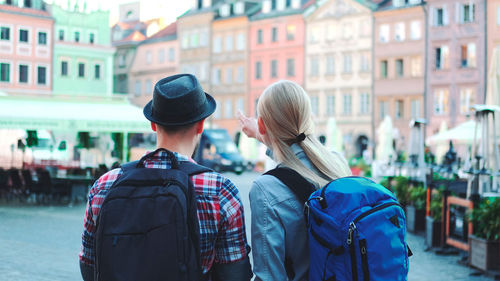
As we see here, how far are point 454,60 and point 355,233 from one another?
45.5 m

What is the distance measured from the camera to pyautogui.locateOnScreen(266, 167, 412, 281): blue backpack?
2.53 m

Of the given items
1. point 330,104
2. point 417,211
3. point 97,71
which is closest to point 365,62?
point 330,104

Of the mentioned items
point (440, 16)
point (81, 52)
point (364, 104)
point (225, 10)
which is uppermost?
point (225, 10)

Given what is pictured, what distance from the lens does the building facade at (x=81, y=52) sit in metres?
54.2

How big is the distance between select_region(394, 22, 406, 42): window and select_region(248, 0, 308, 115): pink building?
26.2ft

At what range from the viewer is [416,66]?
48469 mm

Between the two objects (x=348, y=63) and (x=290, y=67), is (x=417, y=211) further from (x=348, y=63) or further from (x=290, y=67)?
(x=290, y=67)

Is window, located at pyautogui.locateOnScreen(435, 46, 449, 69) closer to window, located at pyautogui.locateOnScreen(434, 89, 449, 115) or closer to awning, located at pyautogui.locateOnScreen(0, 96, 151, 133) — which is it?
window, located at pyautogui.locateOnScreen(434, 89, 449, 115)

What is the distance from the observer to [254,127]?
343cm

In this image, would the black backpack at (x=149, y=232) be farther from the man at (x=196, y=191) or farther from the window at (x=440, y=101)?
the window at (x=440, y=101)

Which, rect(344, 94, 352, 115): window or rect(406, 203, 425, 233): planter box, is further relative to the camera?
rect(344, 94, 352, 115): window

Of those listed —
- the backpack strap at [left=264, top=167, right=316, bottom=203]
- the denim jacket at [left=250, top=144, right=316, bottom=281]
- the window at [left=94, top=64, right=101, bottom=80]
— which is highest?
the window at [left=94, top=64, right=101, bottom=80]

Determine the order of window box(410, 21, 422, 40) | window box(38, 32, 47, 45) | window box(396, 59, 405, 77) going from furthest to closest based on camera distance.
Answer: window box(38, 32, 47, 45) < window box(396, 59, 405, 77) < window box(410, 21, 422, 40)

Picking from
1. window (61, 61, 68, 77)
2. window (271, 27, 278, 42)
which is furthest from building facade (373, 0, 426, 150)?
window (61, 61, 68, 77)
